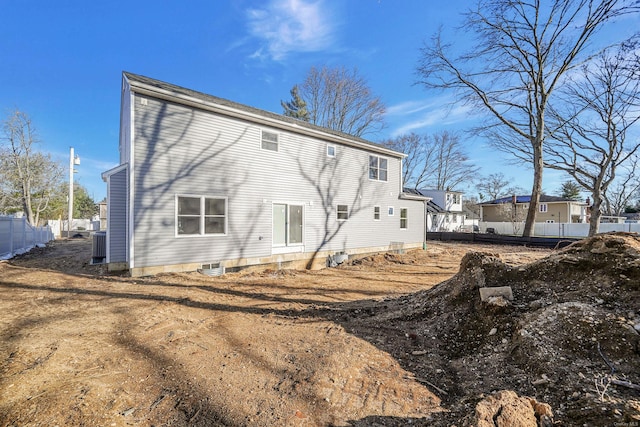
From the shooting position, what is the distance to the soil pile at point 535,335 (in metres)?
2.22

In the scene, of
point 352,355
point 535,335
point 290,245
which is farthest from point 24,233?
point 535,335

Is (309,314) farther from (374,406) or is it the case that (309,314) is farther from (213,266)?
(213,266)

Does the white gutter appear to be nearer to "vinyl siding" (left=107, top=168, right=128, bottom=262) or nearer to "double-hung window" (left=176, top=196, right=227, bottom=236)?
"vinyl siding" (left=107, top=168, right=128, bottom=262)

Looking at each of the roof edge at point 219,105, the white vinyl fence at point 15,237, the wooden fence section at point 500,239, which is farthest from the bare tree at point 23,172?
the wooden fence section at point 500,239

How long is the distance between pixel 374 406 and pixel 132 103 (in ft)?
28.5

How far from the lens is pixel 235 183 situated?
370 inches

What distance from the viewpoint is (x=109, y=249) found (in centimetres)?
779

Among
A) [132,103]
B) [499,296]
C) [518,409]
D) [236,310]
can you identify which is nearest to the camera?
[518,409]

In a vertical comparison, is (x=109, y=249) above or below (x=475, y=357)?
above

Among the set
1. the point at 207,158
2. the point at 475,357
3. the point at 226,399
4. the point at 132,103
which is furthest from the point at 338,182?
the point at 226,399

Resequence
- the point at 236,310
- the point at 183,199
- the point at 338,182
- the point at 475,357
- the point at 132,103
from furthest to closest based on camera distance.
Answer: the point at 338,182 → the point at 183,199 → the point at 132,103 → the point at 236,310 → the point at 475,357

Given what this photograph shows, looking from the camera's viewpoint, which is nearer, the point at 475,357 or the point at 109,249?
the point at 475,357

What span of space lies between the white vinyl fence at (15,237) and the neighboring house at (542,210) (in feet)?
119

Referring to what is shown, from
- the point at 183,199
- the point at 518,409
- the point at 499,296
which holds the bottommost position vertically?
the point at 518,409
